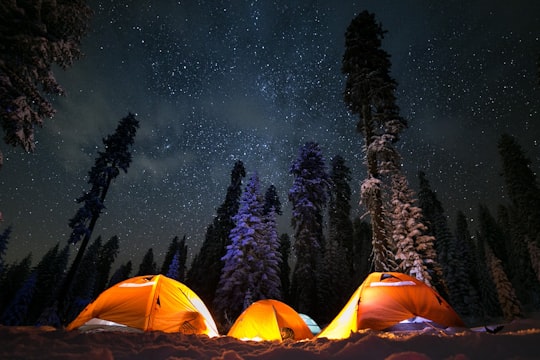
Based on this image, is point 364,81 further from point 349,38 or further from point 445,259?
point 445,259

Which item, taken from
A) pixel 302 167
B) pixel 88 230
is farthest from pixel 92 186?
pixel 302 167

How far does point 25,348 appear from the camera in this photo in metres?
4.26

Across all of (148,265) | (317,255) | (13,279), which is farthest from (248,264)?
(13,279)

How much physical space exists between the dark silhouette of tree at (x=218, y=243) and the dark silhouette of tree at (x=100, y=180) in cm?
1269

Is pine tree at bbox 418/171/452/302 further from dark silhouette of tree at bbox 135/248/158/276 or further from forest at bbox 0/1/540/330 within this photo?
dark silhouette of tree at bbox 135/248/158/276

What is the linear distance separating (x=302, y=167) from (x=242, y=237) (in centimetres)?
1080

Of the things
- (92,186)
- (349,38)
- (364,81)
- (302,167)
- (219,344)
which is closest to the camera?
(219,344)

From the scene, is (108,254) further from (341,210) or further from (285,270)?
(341,210)

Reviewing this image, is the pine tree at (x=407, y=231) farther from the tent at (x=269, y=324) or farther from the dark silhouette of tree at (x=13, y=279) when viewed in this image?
the dark silhouette of tree at (x=13, y=279)

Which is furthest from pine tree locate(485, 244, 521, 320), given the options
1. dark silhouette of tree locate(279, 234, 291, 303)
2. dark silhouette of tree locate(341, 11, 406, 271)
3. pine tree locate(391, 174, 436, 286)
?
dark silhouette of tree locate(341, 11, 406, 271)

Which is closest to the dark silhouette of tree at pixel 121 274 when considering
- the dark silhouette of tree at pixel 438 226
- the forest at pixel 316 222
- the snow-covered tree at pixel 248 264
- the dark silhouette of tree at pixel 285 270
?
the forest at pixel 316 222

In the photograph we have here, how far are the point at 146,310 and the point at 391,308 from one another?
628cm

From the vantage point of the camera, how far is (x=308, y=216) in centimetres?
2609

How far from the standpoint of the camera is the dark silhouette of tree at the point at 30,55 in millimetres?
8156
